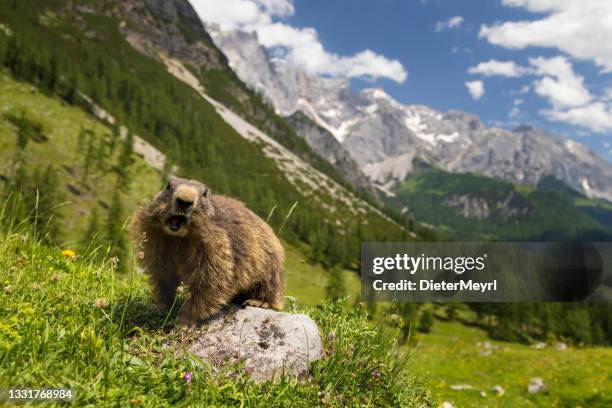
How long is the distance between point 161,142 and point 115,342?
180 metres

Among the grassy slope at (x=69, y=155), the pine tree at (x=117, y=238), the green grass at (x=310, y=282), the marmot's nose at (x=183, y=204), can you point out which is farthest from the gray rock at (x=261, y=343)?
the grassy slope at (x=69, y=155)

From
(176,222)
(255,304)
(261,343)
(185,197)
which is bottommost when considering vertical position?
(261,343)

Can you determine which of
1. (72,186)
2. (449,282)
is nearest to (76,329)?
(449,282)

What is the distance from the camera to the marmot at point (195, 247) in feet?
20.6

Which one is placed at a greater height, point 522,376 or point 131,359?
point 131,359

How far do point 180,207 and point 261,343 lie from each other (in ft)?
8.14

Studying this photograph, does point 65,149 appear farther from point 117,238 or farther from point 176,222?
point 176,222

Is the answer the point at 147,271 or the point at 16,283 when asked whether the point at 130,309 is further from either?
the point at 16,283

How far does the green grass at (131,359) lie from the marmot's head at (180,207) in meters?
1.10

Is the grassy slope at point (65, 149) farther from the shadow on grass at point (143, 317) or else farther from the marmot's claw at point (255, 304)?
the marmot's claw at point (255, 304)

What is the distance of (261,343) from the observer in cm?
653

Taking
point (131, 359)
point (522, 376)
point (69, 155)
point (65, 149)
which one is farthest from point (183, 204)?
point (65, 149)

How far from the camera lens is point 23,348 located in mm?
4641

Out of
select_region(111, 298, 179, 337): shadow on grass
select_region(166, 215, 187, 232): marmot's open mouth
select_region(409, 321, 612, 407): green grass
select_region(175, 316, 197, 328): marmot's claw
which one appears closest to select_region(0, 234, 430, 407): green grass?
select_region(111, 298, 179, 337): shadow on grass
